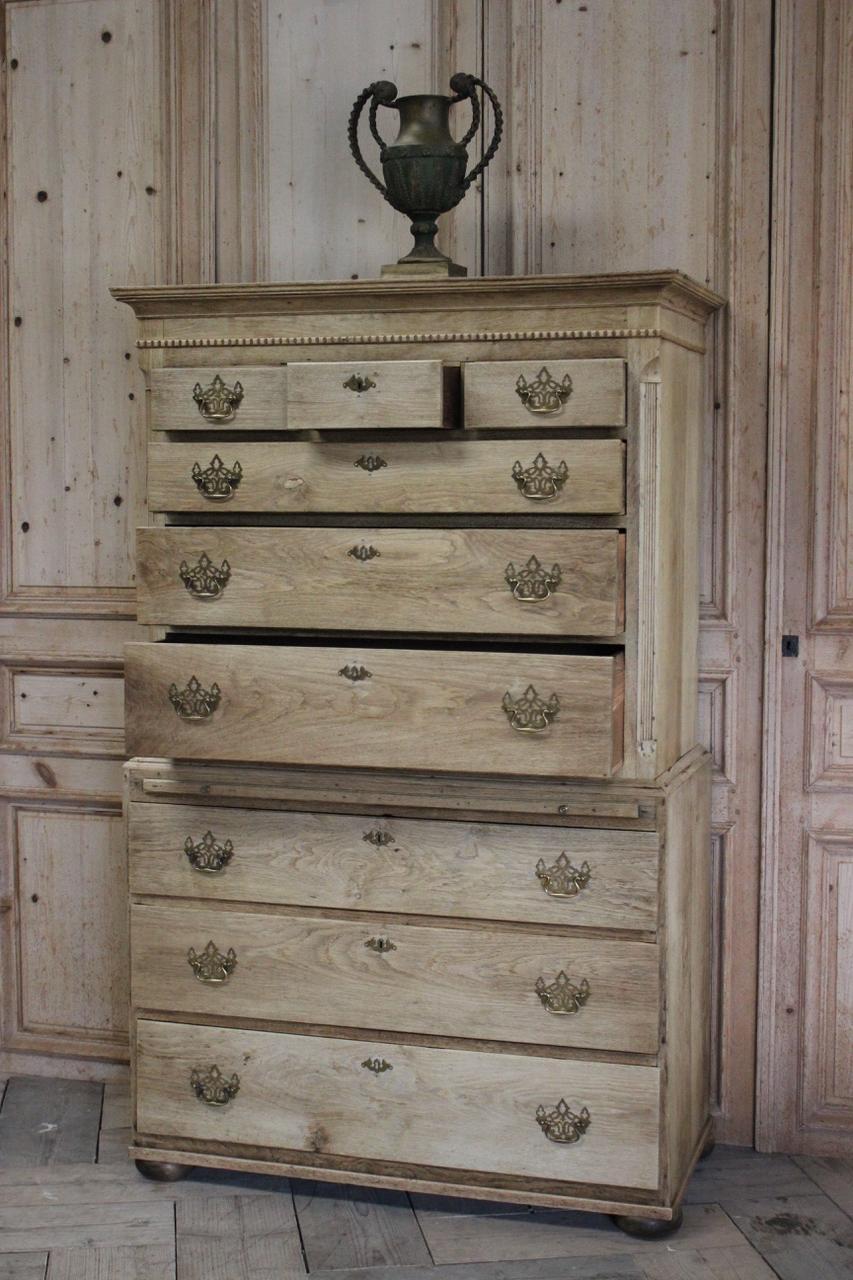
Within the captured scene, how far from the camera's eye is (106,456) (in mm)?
3293

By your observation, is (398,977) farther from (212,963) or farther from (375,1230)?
(375,1230)

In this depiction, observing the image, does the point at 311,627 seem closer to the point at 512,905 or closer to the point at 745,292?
the point at 512,905

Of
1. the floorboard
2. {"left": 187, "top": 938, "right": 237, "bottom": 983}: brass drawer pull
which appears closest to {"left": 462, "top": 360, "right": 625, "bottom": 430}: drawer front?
{"left": 187, "top": 938, "right": 237, "bottom": 983}: brass drawer pull

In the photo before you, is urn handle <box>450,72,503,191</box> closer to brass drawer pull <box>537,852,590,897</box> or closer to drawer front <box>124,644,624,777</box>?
drawer front <box>124,644,624,777</box>

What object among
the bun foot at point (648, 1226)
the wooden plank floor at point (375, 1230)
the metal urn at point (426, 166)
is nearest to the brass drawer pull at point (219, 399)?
the metal urn at point (426, 166)

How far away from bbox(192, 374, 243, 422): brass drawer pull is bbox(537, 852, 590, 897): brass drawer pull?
95cm

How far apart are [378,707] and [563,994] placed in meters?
0.59

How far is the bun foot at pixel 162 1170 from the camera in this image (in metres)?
2.85

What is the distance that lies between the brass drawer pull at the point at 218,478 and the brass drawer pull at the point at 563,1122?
3.94 ft

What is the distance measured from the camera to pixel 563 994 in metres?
2.57

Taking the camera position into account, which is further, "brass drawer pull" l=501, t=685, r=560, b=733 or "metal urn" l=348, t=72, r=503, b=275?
"metal urn" l=348, t=72, r=503, b=275

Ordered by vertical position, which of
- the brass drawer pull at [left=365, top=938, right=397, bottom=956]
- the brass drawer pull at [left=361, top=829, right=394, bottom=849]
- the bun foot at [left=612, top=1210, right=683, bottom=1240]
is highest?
the brass drawer pull at [left=361, top=829, right=394, bottom=849]

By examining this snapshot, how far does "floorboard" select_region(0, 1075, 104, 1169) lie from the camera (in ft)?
9.89

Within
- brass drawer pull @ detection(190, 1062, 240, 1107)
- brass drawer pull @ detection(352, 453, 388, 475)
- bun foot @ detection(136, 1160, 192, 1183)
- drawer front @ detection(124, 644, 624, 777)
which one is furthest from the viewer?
bun foot @ detection(136, 1160, 192, 1183)
